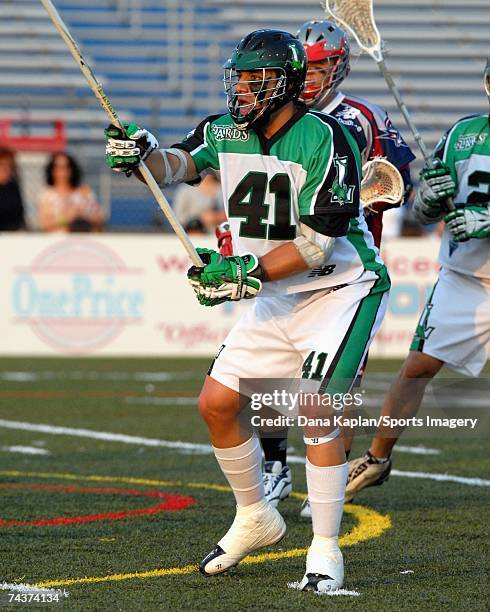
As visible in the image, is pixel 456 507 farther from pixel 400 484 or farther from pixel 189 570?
pixel 189 570

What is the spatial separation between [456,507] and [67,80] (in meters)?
14.1

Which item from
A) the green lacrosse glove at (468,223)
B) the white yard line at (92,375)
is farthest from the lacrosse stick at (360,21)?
the white yard line at (92,375)

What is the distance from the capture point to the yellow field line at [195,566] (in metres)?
4.04

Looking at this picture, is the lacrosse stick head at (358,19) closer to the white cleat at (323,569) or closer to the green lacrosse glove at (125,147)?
the green lacrosse glove at (125,147)

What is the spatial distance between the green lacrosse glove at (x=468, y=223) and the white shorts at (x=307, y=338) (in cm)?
123

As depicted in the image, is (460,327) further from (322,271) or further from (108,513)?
(108,513)

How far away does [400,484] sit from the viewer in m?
6.07

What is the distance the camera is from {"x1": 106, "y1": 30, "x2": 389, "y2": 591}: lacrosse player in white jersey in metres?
4.05

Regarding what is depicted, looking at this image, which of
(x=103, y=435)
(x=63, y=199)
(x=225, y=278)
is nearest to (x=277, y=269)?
(x=225, y=278)

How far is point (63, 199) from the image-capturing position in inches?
526

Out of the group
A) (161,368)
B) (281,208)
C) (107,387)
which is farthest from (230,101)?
(161,368)

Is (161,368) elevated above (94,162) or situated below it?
below

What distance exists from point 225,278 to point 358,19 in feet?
8.70

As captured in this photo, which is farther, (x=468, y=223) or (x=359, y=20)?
(x=359, y=20)
